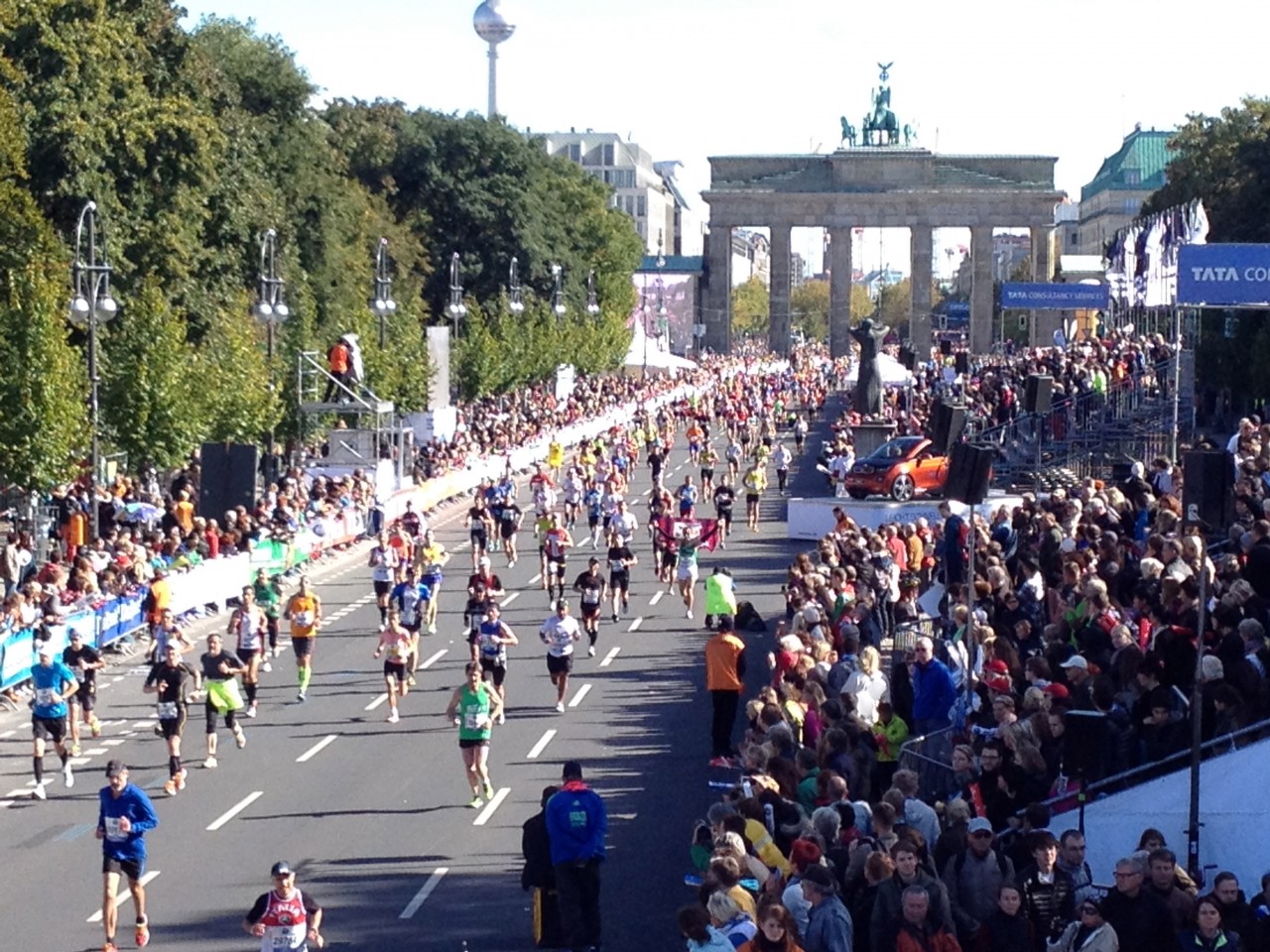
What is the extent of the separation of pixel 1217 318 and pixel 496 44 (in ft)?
367

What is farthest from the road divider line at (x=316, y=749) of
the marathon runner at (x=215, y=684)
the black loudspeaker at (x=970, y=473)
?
the black loudspeaker at (x=970, y=473)

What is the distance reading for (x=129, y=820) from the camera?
14969mm

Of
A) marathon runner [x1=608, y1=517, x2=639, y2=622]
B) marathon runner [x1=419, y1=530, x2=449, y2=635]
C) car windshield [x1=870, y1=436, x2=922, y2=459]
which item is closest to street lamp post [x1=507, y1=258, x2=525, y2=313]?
car windshield [x1=870, y1=436, x2=922, y2=459]

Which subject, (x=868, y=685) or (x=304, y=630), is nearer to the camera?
(x=868, y=685)

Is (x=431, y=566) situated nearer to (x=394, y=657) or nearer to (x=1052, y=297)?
(x=394, y=657)

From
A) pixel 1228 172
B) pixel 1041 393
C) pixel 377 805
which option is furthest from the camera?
pixel 1228 172

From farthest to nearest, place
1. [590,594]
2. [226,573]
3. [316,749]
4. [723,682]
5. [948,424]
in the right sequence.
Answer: [226,573] < [948,424] < [590,594] < [316,749] < [723,682]

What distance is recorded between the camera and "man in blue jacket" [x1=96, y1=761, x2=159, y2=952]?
14812mm

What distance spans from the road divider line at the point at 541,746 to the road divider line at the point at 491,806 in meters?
1.51

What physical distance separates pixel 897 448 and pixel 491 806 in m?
28.7

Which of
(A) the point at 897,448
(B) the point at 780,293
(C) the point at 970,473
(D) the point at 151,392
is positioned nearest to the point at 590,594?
(C) the point at 970,473

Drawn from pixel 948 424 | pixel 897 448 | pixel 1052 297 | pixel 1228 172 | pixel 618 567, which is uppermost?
pixel 1228 172

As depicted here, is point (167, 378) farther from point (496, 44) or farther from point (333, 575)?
point (496, 44)

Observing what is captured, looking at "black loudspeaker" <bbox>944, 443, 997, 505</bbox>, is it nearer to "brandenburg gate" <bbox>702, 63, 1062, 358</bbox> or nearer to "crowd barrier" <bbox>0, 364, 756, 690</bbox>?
"crowd barrier" <bbox>0, 364, 756, 690</bbox>
